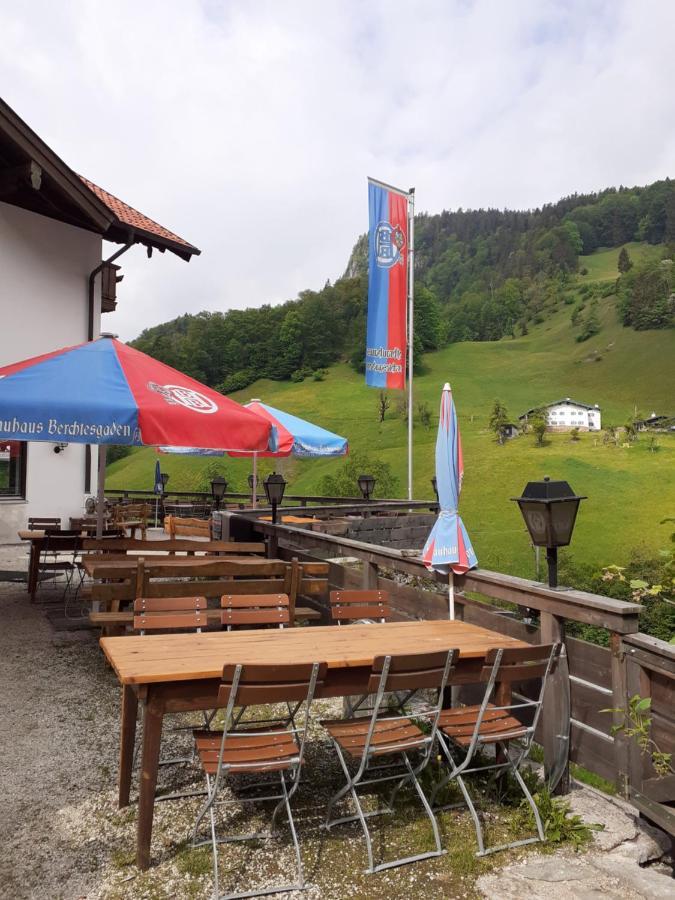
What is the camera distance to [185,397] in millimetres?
5215

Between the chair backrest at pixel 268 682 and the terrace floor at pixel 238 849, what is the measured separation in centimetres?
67

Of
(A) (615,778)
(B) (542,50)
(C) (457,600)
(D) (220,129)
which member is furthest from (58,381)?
(D) (220,129)

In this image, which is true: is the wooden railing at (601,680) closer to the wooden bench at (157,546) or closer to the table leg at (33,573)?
the wooden bench at (157,546)

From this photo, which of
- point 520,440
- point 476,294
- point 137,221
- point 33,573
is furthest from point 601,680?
point 476,294

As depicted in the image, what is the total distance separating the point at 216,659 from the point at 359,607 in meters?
1.71

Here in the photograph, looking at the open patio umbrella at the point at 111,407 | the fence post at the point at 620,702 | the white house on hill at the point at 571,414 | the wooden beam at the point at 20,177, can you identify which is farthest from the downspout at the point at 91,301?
the white house on hill at the point at 571,414

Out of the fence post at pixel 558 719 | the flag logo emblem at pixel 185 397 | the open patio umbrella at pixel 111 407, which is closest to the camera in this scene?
the fence post at pixel 558 719

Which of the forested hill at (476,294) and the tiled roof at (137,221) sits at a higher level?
the forested hill at (476,294)

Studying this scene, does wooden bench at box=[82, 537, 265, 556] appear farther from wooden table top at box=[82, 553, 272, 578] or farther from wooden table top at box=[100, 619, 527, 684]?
wooden table top at box=[100, 619, 527, 684]

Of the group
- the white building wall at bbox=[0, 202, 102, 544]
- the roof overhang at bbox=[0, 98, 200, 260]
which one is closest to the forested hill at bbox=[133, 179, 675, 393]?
the roof overhang at bbox=[0, 98, 200, 260]

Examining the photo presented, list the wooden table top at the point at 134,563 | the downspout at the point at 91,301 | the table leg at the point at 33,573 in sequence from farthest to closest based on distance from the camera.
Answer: the downspout at the point at 91,301 → the table leg at the point at 33,573 → the wooden table top at the point at 134,563

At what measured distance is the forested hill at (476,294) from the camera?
252ft

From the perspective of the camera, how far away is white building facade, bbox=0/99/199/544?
10.3 metres

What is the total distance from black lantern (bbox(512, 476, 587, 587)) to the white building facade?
29.4ft
